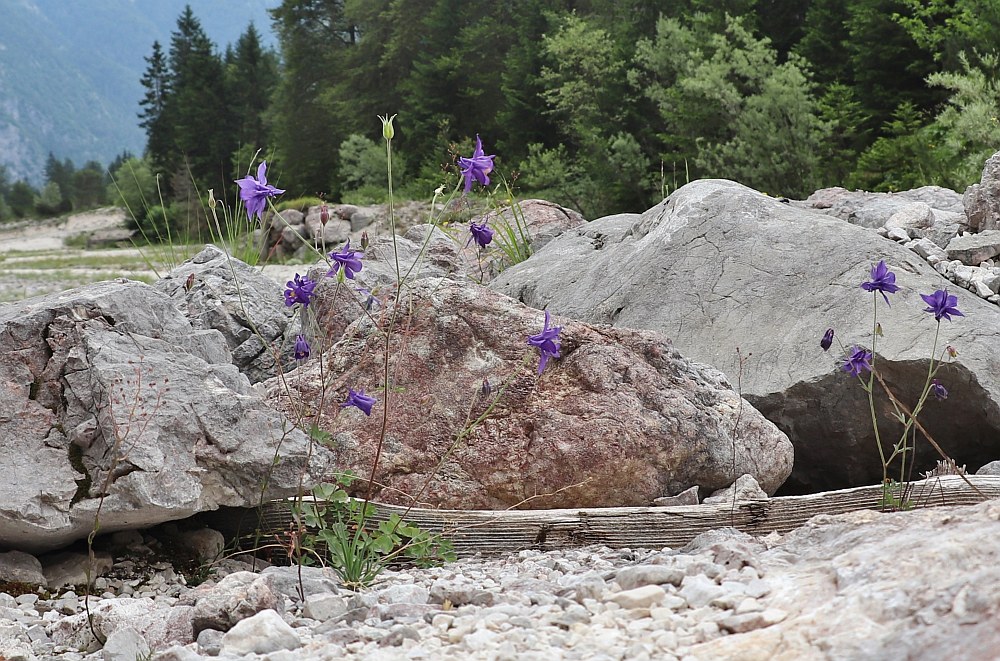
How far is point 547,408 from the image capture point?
361 centimetres

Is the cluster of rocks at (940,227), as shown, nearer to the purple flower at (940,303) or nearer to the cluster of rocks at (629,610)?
the purple flower at (940,303)

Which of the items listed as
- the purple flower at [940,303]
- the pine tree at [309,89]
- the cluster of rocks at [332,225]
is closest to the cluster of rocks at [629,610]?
the purple flower at [940,303]

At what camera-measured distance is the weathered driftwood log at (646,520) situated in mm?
3062

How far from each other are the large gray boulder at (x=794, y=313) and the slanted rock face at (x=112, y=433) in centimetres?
229

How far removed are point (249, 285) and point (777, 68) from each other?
14752 mm

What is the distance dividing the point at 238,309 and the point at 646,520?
2.99 metres

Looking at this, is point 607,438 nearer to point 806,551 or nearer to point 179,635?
point 806,551

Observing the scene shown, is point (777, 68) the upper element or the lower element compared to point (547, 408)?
upper

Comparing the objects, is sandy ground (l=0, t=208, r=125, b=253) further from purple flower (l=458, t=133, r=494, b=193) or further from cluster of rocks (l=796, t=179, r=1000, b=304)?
purple flower (l=458, t=133, r=494, b=193)

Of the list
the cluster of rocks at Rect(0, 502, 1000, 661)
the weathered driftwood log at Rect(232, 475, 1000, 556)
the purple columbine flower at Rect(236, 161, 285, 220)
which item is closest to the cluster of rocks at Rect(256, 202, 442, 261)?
the weathered driftwood log at Rect(232, 475, 1000, 556)

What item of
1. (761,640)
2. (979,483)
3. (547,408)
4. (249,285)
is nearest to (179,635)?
(761,640)

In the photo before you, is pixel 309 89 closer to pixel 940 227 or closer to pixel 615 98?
pixel 615 98

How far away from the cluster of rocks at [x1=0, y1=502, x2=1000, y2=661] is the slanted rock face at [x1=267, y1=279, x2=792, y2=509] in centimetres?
73

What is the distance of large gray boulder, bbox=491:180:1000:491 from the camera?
168 inches
